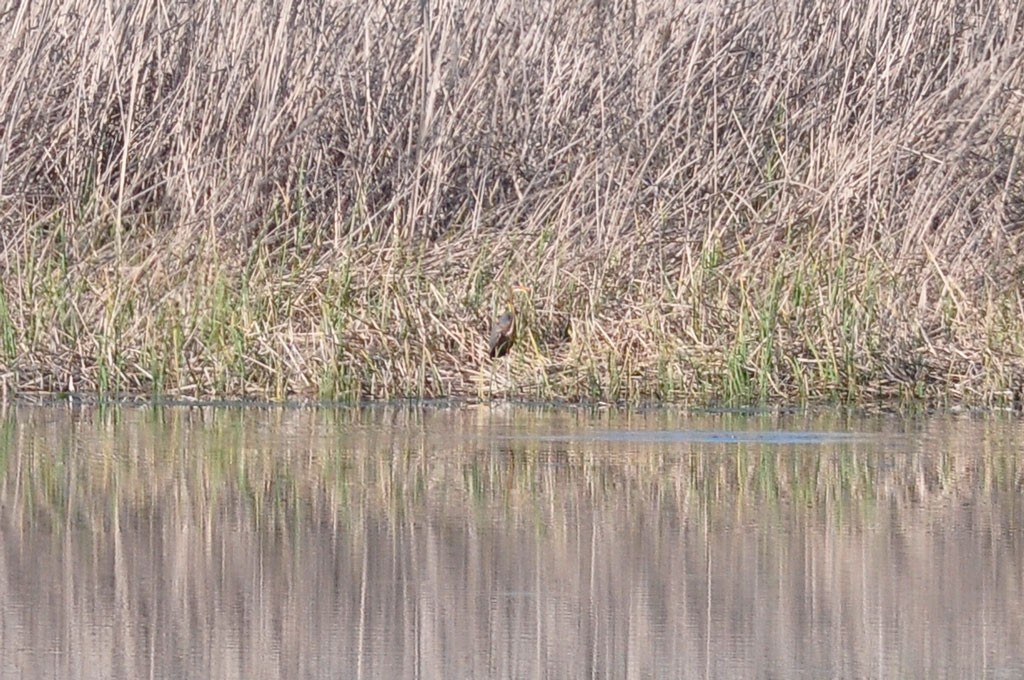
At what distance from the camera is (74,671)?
3.85 m

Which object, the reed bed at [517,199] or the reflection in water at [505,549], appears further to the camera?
the reed bed at [517,199]

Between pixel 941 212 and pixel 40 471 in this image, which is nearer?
pixel 40 471

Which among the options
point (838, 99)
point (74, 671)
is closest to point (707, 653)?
point (74, 671)

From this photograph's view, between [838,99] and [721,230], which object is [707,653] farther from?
[838,99]

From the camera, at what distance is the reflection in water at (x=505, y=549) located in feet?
13.3

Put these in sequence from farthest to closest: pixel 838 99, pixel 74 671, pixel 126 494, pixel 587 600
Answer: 1. pixel 838 99
2. pixel 126 494
3. pixel 587 600
4. pixel 74 671

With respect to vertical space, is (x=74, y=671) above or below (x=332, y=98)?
below

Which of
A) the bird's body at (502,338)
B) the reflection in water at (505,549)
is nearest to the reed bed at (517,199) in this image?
the bird's body at (502,338)

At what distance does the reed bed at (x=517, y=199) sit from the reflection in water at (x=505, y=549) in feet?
2.55

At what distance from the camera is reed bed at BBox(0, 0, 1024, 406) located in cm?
847

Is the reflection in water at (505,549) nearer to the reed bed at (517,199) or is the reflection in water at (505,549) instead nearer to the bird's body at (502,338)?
the reed bed at (517,199)

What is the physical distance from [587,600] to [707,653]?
53cm

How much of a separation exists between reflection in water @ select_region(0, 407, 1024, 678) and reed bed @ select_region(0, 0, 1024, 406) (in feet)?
2.55

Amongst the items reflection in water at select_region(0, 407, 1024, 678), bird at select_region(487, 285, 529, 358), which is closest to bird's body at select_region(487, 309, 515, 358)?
bird at select_region(487, 285, 529, 358)
